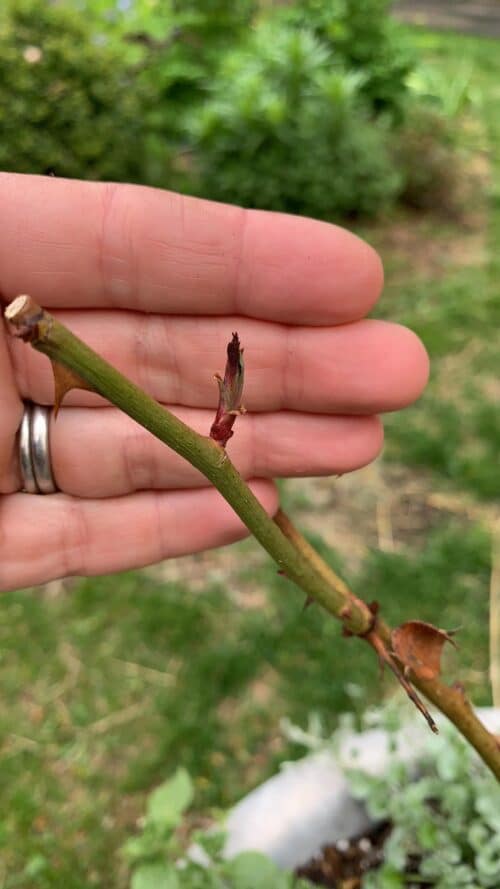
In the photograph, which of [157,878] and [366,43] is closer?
[157,878]

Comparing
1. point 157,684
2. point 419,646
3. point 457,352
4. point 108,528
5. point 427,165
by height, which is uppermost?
point 419,646

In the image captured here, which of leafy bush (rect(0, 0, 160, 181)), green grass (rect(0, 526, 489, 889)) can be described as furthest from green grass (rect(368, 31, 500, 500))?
leafy bush (rect(0, 0, 160, 181))

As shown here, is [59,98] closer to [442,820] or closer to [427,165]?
[427,165]

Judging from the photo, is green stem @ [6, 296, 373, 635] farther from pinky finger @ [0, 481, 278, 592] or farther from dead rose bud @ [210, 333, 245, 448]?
pinky finger @ [0, 481, 278, 592]

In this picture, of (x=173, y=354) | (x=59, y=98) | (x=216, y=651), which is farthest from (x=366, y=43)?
(x=173, y=354)

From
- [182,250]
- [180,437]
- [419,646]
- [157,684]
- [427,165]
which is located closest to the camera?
[180,437]

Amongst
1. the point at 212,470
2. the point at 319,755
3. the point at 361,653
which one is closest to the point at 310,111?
the point at 361,653

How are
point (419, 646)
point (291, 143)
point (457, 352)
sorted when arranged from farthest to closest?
point (291, 143) < point (457, 352) < point (419, 646)

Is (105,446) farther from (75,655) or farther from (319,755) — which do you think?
(75,655)
